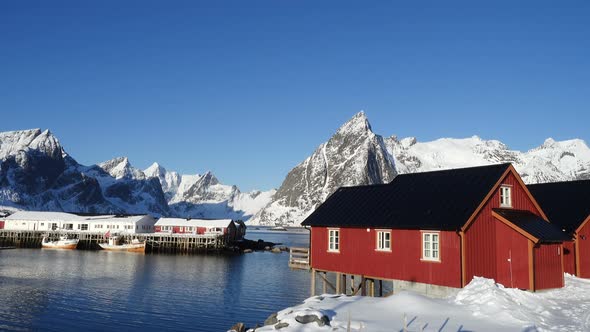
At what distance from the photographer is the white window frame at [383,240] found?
3244 centimetres

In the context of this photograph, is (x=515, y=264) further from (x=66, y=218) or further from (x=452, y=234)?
(x=66, y=218)

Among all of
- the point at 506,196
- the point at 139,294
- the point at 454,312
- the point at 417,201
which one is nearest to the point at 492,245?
the point at 506,196

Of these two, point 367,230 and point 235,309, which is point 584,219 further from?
point 235,309

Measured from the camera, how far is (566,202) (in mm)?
39250

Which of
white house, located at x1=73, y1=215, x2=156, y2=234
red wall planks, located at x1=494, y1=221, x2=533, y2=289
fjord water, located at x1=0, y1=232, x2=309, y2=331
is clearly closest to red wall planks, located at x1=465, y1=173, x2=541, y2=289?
red wall planks, located at x1=494, y1=221, x2=533, y2=289

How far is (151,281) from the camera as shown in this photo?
53781 millimetres

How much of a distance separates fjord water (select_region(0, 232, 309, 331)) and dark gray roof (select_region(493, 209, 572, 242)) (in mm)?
17998

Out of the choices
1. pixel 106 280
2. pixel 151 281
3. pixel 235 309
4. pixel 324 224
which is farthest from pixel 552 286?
pixel 106 280

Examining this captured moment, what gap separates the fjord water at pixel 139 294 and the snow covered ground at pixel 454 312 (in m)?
12.9

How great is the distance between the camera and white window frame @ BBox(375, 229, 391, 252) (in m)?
32.4

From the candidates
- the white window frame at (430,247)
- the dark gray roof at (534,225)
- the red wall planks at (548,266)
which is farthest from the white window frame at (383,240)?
the red wall planks at (548,266)

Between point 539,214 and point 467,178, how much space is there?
18.6 ft

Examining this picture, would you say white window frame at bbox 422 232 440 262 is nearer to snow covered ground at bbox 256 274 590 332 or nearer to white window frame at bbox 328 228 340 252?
snow covered ground at bbox 256 274 590 332

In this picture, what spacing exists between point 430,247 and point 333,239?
8.83 meters
